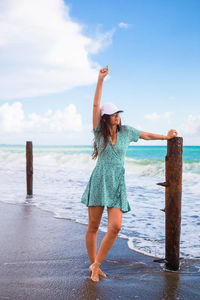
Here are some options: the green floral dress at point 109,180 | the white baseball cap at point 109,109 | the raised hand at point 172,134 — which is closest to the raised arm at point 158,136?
the raised hand at point 172,134

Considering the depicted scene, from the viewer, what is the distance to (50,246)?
498cm

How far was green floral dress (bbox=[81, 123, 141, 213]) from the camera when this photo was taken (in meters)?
3.42

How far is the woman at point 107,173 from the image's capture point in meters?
3.41

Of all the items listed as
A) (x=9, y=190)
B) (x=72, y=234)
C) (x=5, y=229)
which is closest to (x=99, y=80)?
(x=72, y=234)

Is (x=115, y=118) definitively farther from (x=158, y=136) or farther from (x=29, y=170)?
(x=29, y=170)

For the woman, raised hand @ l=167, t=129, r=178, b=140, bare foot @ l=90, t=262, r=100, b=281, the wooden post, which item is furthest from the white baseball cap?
the wooden post

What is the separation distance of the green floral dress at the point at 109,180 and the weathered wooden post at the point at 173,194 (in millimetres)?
731

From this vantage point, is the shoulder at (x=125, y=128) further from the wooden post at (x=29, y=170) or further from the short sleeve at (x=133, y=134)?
the wooden post at (x=29, y=170)

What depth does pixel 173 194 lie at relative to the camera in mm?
3951

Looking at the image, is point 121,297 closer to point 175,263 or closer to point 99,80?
point 175,263

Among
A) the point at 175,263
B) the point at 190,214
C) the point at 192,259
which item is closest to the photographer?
the point at 175,263

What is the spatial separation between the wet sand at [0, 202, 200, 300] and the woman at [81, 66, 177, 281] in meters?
0.35

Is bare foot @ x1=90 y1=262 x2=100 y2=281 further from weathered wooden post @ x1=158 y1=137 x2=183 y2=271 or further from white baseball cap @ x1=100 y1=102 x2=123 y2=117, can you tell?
white baseball cap @ x1=100 y1=102 x2=123 y2=117

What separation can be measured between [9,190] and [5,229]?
18.7ft
